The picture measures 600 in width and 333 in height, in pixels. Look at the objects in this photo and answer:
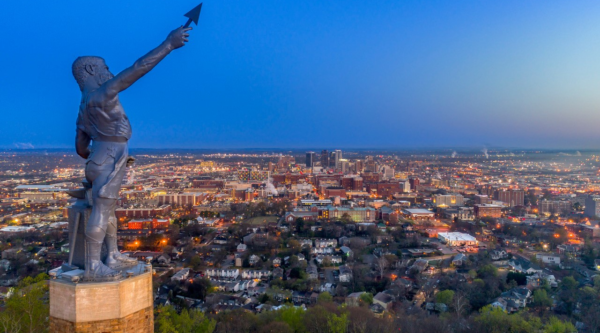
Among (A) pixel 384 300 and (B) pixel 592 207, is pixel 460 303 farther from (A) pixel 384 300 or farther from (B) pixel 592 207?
(B) pixel 592 207

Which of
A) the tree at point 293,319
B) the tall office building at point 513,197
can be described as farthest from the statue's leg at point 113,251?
the tall office building at point 513,197

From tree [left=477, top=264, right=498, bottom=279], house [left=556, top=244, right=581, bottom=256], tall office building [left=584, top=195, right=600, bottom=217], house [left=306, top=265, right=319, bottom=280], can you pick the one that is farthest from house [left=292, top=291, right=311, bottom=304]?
tall office building [left=584, top=195, right=600, bottom=217]

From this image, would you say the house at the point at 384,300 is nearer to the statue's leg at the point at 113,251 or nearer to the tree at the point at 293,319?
the tree at the point at 293,319

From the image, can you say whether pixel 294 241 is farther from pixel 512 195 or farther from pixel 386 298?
pixel 512 195

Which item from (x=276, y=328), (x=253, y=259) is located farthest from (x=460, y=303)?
(x=253, y=259)

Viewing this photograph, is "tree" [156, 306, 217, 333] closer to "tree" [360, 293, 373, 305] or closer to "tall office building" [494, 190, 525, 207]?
"tree" [360, 293, 373, 305]

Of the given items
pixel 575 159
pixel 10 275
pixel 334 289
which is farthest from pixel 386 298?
pixel 575 159
